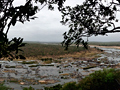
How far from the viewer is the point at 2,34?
8.44 ft

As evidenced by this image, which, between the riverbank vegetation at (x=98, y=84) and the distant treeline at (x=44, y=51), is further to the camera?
the distant treeline at (x=44, y=51)

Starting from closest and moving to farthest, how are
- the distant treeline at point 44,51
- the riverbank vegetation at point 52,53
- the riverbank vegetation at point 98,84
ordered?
the riverbank vegetation at point 98,84, the riverbank vegetation at point 52,53, the distant treeline at point 44,51

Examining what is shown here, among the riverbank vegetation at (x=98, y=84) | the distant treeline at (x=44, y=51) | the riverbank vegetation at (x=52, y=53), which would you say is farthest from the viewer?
the distant treeline at (x=44, y=51)

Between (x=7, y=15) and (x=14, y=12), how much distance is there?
6.5 inches

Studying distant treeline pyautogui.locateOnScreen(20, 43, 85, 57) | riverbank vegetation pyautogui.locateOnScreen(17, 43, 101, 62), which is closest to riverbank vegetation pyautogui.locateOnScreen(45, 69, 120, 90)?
riverbank vegetation pyautogui.locateOnScreen(17, 43, 101, 62)

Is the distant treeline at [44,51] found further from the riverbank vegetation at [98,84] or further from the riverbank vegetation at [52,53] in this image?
the riverbank vegetation at [98,84]

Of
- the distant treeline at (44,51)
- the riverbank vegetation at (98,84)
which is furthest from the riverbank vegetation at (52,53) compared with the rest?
the riverbank vegetation at (98,84)

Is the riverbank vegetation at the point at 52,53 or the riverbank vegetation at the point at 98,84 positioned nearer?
the riverbank vegetation at the point at 98,84

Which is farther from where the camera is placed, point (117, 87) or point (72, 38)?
point (117, 87)

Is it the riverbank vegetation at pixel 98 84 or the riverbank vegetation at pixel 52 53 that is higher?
the riverbank vegetation at pixel 98 84

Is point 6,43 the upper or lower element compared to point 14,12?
lower

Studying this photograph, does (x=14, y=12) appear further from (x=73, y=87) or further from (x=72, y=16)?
(x=73, y=87)

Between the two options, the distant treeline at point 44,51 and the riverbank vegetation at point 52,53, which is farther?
the distant treeline at point 44,51

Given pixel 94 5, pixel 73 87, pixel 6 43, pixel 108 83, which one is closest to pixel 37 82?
pixel 73 87
